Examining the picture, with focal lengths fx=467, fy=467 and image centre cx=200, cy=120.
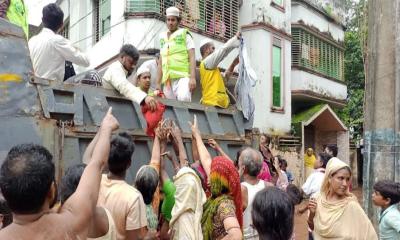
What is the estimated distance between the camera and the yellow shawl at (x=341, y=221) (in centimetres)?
332

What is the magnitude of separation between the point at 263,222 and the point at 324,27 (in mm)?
14896

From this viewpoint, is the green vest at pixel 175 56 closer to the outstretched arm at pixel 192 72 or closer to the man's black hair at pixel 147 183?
the outstretched arm at pixel 192 72

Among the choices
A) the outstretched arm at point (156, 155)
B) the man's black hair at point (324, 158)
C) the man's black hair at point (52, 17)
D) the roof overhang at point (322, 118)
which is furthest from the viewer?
the roof overhang at point (322, 118)

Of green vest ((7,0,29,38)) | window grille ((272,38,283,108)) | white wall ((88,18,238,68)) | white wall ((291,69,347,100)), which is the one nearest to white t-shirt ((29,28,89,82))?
green vest ((7,0,29,38))

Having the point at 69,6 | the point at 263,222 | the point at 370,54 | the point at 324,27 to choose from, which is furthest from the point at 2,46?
the point at 324,27

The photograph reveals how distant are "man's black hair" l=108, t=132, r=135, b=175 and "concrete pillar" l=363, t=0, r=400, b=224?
9.62 feet

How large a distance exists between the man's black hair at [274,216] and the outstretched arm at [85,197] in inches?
32.0

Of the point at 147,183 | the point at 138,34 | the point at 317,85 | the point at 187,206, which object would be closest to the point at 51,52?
the point at 147,183

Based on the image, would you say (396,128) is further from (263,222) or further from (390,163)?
(263,222)

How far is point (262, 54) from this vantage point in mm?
12602

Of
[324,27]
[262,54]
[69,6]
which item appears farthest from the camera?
[324,27]

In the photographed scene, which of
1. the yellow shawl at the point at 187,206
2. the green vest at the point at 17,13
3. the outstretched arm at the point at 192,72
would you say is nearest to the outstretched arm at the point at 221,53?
the outstretched arm at the point at 192,72

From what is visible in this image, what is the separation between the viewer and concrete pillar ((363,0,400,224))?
463 centimetres

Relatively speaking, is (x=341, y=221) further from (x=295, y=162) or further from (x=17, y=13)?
(x=295, y=162)
